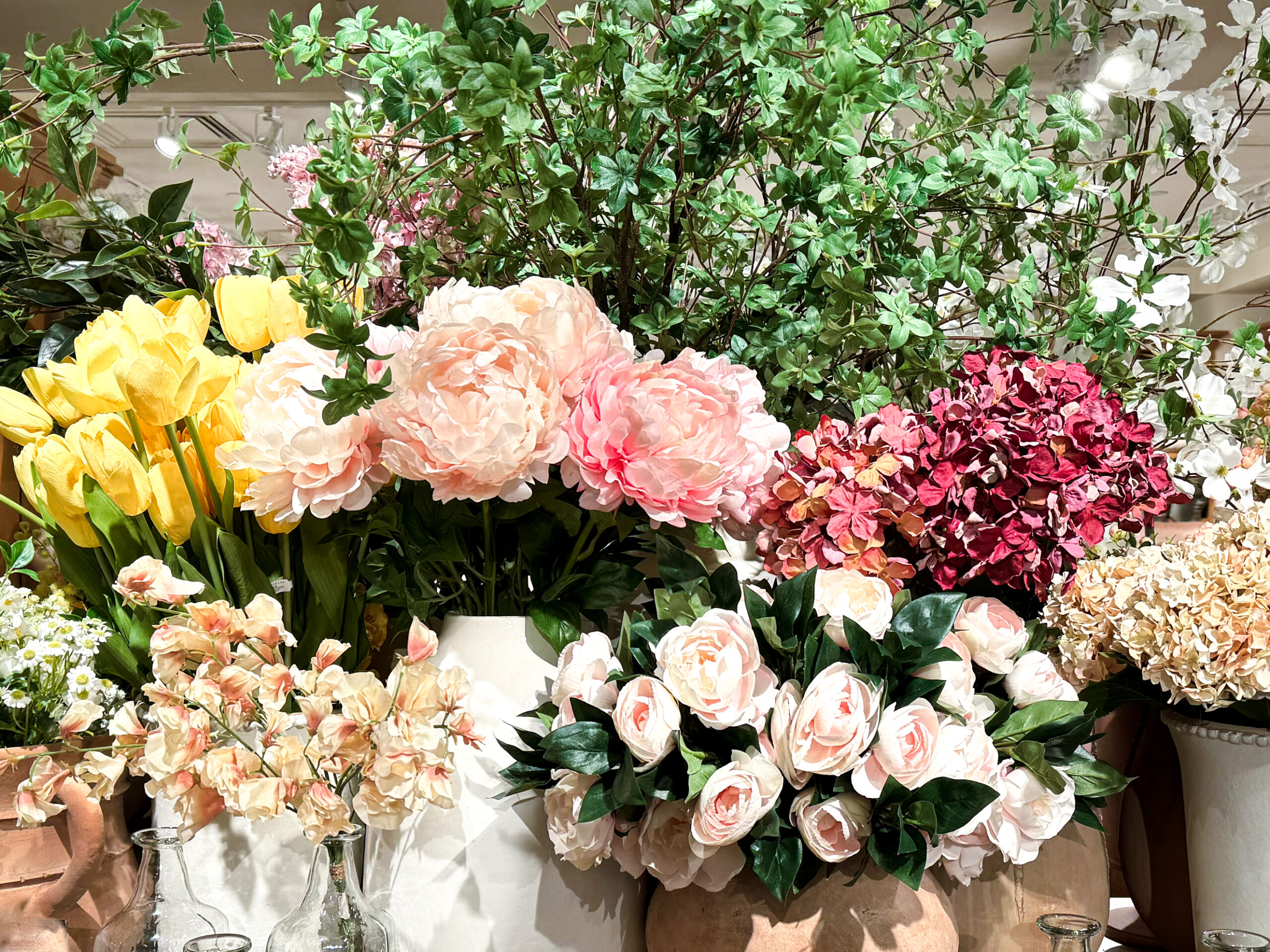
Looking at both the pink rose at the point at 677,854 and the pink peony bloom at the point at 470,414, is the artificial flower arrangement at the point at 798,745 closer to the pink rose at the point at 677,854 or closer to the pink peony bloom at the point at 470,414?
the pink rose at the point at 677,854

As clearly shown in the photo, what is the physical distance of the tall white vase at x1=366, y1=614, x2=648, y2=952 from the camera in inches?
23.1

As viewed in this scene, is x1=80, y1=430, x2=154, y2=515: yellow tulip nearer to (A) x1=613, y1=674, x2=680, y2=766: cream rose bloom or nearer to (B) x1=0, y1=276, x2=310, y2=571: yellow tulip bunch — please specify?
(B) x1=0, y1=276, x2=310, y2=571: yellow tulip bunch

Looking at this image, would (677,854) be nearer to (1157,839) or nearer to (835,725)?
(835,725)

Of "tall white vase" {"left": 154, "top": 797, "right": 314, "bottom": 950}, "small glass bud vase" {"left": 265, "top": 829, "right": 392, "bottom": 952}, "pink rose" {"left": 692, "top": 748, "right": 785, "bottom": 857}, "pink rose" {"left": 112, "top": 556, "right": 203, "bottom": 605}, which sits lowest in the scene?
"tall white vase" {"left": 154, "top": 797, "right": 314, "bottom": 950}

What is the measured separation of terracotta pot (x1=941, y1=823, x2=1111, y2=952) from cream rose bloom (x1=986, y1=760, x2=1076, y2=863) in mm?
56

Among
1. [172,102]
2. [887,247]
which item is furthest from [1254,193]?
[887,247]

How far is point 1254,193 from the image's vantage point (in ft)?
19.9

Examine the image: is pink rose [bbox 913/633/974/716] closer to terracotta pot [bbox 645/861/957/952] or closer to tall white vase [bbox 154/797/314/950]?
terracotta pot [bbox 645/861/957/952]

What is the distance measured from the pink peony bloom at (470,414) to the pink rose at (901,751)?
231 mm

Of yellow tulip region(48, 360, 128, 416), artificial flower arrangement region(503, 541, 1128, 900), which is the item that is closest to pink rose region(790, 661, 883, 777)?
artificial flower arrangement region(503, 541, 1128, 900)

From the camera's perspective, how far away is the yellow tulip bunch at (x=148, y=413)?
1.97 feet

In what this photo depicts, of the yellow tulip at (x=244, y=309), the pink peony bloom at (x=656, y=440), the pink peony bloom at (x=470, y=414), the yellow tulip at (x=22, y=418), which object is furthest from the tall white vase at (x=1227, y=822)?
the yellow tulip at (x=22, y=418)

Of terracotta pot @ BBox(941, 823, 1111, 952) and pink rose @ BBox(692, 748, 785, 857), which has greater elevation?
pink rose @ BBox(692, 748, 785, 857)

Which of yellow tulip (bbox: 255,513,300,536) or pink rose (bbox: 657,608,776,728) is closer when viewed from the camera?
pink rose (bbox: 657,608,776,728)
